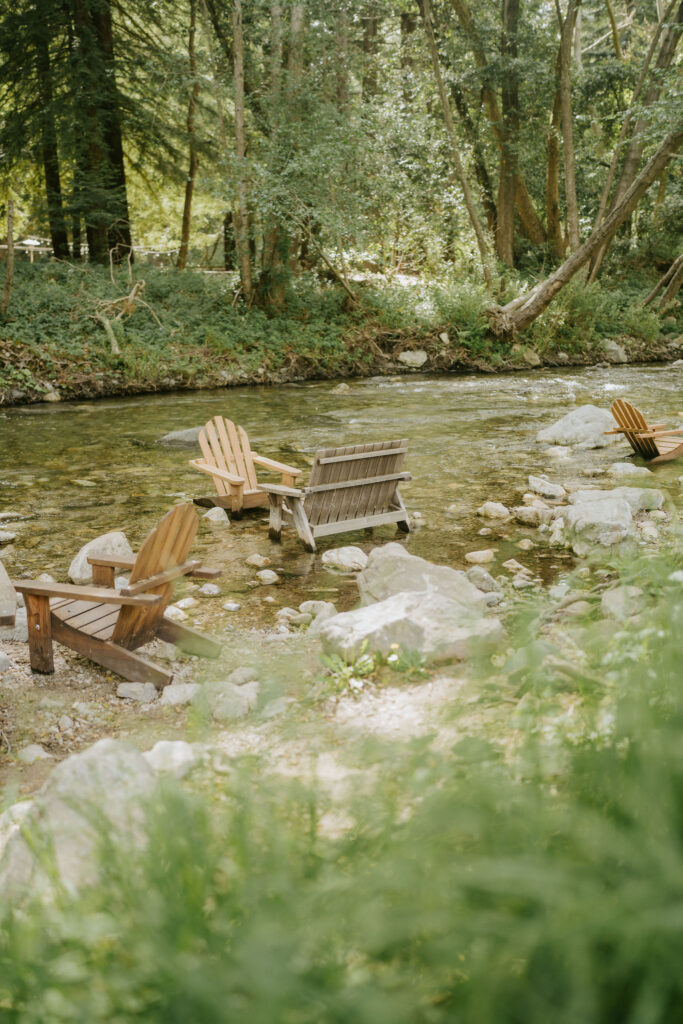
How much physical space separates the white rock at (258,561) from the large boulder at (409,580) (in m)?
1.34

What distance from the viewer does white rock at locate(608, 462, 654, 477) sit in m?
8.75

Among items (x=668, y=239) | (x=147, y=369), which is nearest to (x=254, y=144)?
(x=147, y=369)

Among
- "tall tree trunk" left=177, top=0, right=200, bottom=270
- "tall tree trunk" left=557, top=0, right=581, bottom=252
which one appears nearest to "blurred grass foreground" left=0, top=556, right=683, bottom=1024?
"tall tree trunk" left=177, top=0, right=200, bottom=270

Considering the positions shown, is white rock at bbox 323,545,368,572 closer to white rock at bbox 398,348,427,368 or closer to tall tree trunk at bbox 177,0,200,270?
white rock at bbox 398,348,427,368

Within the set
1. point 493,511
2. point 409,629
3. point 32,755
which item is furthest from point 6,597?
point 493,511

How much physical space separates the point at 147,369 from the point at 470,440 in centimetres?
781

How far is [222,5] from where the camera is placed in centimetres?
1898

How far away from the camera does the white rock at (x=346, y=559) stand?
6.20 m

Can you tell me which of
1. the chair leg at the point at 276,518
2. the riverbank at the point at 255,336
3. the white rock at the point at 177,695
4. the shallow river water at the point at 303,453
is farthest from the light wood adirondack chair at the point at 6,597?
the riverbank at the point at 255,336

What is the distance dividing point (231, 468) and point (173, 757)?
17.3ft

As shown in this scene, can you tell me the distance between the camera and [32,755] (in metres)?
3.35

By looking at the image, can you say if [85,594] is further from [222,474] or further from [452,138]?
[452,138]

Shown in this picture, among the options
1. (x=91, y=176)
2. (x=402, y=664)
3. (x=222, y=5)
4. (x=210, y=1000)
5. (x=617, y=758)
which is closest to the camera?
(x=210, y=1000)

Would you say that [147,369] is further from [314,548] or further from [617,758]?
[617,758]
